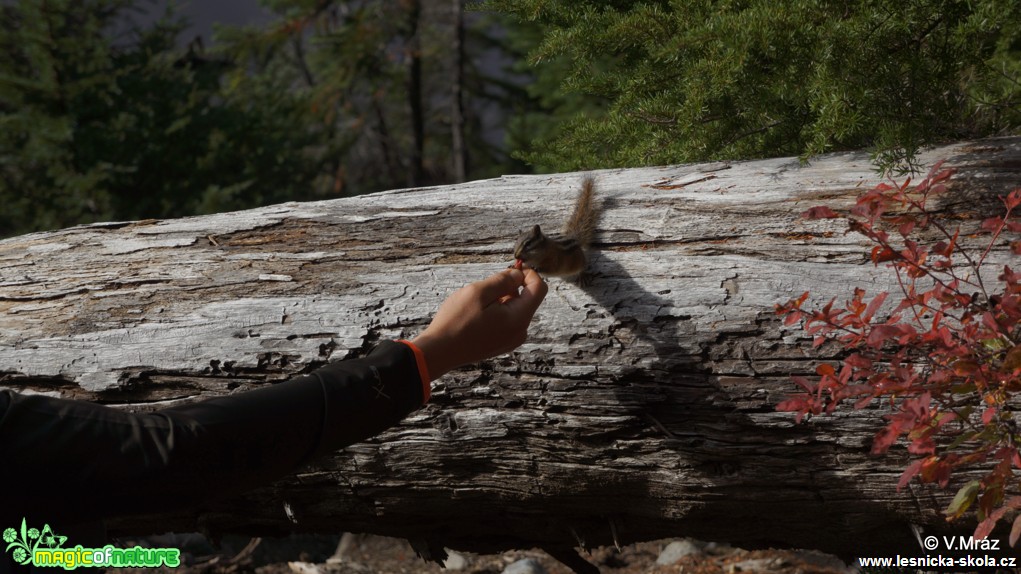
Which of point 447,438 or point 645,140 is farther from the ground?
point 645,140

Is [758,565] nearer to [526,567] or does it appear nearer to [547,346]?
[526,567]

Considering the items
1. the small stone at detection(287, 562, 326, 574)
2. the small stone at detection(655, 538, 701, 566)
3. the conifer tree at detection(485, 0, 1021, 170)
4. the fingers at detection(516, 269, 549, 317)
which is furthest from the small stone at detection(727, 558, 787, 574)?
the fingers at detection(516, 269, 549, 317)

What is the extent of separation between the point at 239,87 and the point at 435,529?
969cm

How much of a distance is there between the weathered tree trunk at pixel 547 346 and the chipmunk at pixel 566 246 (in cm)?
8

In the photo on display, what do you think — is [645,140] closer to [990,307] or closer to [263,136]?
[990,307]

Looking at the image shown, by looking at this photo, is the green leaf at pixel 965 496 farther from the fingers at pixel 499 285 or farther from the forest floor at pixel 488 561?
the forest floor at pixel 488 561

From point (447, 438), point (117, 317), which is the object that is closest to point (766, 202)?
point (447, 438)

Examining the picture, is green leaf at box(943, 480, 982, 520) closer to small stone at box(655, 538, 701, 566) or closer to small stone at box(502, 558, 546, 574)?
small stone at box(655, 538, 701, 566)

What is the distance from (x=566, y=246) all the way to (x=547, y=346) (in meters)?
0.35

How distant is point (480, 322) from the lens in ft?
6.99

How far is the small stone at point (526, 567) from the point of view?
15.3ft

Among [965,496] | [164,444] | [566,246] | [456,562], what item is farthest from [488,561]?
[164,444]

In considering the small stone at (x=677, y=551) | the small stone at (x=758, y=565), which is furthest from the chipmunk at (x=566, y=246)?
the small stone at (x=677, y=551)

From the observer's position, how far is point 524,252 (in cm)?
244
